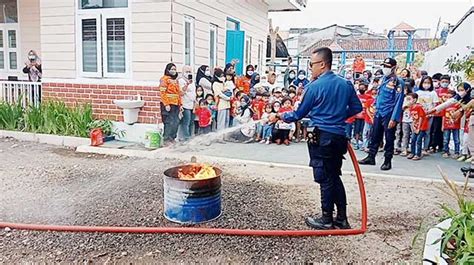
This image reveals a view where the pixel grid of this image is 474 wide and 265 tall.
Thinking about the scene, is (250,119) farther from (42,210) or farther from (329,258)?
Result: (329,258)

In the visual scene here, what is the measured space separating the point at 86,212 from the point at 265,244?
2.20 m

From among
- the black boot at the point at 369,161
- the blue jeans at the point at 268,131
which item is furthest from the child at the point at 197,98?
the black boot at the point at 369,161

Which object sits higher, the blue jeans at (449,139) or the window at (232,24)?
the window at (232,24)

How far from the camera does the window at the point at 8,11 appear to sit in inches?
499

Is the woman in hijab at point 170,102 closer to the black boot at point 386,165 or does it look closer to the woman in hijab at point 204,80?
the woman in hijab at point 204,80

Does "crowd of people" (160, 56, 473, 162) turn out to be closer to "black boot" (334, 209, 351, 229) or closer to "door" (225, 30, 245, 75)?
"door" (225, 30, 245, 75)

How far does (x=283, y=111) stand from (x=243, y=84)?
8.08 feet

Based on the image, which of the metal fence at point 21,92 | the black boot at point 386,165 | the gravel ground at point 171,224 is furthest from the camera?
the metal fence at point 21,92

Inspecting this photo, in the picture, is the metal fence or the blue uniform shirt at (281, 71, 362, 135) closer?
the blue uniform shirt at (281, 71, 362, 135)

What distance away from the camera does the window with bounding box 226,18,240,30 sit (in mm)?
12337

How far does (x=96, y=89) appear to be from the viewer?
31.8 ft

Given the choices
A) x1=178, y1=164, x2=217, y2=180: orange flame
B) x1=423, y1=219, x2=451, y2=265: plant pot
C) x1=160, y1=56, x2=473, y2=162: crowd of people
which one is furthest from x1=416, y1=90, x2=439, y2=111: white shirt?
x1=423, y1=219, x2=451, y2=265: plant pot

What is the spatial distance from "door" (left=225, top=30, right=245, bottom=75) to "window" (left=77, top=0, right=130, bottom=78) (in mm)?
3590

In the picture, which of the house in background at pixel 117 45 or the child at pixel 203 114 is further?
the child at pixel 203 114
